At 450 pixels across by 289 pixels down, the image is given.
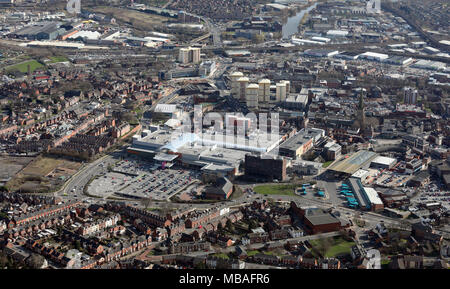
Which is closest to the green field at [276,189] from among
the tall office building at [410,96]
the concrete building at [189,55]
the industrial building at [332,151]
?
the industrial building at [332,151]

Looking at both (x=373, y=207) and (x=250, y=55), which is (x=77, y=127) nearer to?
(x=373, y=207)

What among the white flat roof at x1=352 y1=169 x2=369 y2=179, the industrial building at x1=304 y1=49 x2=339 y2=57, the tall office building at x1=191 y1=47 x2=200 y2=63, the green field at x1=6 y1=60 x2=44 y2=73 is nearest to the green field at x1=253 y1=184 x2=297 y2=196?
the white flat roof at x1=352 y1=169 x2=369 y2=179

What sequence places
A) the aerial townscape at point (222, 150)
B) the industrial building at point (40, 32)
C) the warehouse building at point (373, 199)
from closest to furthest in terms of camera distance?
the aerial townscape at point (222, 150) → the warehouse building at point (373, 199) → the industrial building at point (40, 32)

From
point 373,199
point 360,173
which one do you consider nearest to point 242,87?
point 360,173

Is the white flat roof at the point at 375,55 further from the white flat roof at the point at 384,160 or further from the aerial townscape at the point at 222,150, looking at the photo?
the white flat roof at the point at 384,160

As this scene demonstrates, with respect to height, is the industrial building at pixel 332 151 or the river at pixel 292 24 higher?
the river at pixel 292 24

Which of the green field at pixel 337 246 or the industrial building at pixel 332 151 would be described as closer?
the green field at pixel 337 246
